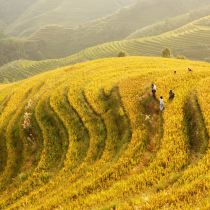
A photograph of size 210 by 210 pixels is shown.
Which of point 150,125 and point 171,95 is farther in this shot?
point 171,95

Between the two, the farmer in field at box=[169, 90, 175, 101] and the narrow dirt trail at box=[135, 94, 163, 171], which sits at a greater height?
the farmer in field at box=[169, 90, 175, 101]

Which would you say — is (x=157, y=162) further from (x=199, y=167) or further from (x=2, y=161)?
(x=2, y=161)

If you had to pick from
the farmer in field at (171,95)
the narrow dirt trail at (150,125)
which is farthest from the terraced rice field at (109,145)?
the farmer in field at (171,95)

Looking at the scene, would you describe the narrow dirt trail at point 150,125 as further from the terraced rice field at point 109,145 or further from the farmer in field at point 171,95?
the farmer in field at point 171,95

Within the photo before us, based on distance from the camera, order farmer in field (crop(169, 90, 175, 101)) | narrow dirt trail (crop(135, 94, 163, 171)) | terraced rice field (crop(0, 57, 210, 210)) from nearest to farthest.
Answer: terraced rice field (crop(0, 57, 210, 210)) → narrow dirt trail (crop(135, 94, 163, 171)) → farmer in field (crop(169, 90, 175, 101))

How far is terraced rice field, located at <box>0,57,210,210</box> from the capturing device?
2448 centimetres

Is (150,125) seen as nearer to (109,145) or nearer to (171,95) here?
(109,145)

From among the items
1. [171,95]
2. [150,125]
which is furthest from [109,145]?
[171,95]

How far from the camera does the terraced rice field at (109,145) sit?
24.5m

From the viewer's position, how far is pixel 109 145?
33438mm

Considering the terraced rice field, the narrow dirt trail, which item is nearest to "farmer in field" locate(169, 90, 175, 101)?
the terraced rice field

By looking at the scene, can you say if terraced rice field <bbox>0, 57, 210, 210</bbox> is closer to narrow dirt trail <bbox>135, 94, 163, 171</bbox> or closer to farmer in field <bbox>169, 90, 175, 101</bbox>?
narrow dirt trail <bbox>135, 94, 163, 171</bbox>

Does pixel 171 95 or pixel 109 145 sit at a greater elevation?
pixel 171 95

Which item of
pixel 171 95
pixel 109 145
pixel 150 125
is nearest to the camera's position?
pixel 109 145
